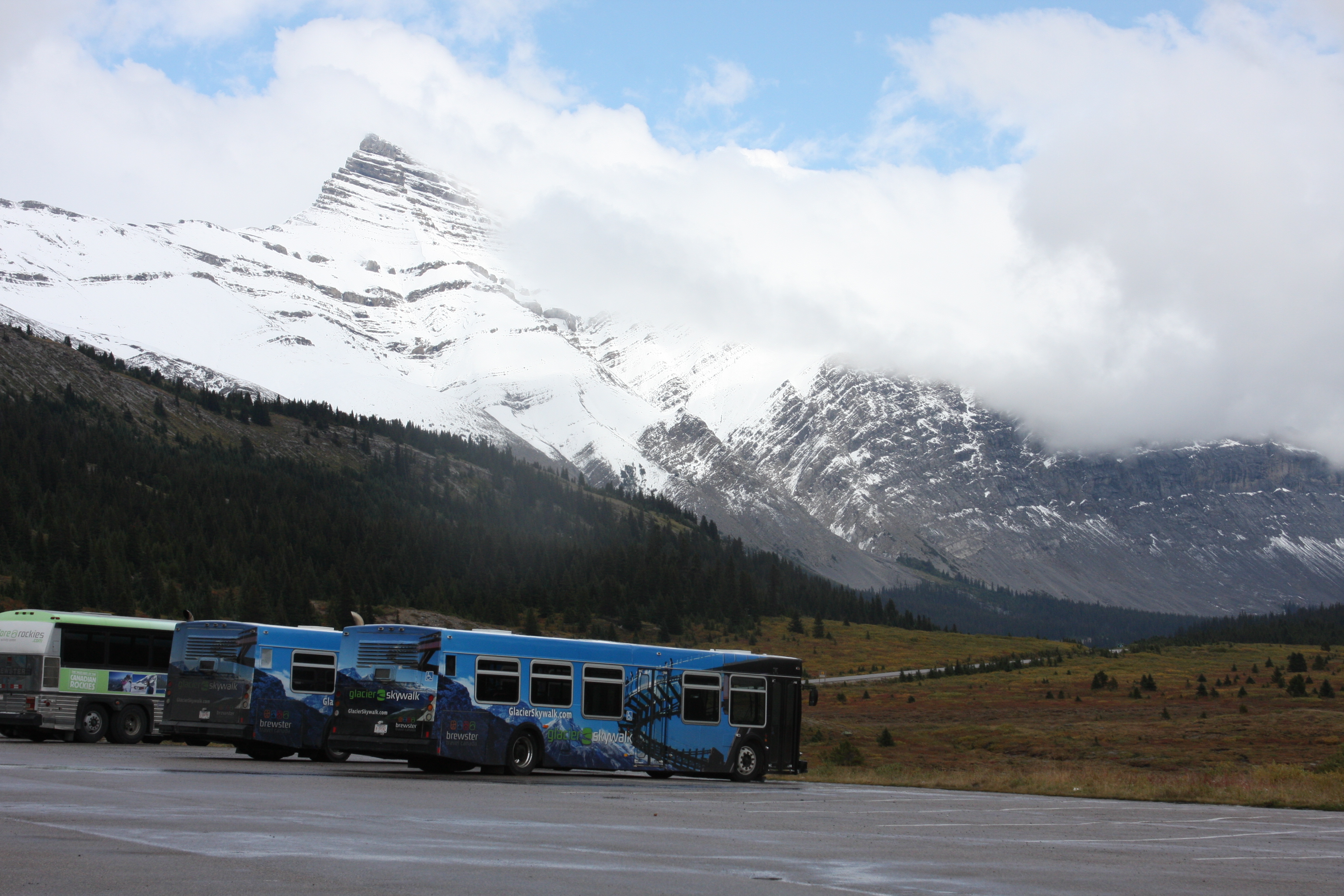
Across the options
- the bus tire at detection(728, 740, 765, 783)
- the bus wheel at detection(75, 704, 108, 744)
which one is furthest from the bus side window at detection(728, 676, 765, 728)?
the bus wheel at detection(75, 704, 108, 744)

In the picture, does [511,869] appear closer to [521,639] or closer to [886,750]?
[521,639]

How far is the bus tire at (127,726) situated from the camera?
4488 cm

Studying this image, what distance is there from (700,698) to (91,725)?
22.1 metres

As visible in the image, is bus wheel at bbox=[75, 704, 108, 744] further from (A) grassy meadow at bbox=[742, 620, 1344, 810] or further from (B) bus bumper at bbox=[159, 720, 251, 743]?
(A) grassy meadow at bbox=[742, 620, 1344, 810]

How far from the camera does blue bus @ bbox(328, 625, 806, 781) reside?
32906 millimetres

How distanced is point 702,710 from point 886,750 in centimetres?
2455

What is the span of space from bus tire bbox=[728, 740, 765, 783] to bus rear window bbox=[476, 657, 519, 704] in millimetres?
8246

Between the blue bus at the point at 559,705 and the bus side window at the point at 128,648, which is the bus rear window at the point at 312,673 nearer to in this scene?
the blue bus at the point at 559,705

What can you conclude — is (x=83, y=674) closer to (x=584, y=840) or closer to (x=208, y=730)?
(x=208, y=730)

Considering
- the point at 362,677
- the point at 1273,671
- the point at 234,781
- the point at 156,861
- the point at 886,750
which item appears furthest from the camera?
the point at 1273,671

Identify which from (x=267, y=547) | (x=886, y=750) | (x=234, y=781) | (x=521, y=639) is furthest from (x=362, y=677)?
(x=267, y=547)

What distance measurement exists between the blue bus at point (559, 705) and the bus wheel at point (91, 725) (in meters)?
14.9

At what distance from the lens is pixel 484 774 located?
35.3 meters

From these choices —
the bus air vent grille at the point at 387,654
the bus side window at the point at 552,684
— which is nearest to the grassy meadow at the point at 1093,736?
the bus side window at the point at 552,684
